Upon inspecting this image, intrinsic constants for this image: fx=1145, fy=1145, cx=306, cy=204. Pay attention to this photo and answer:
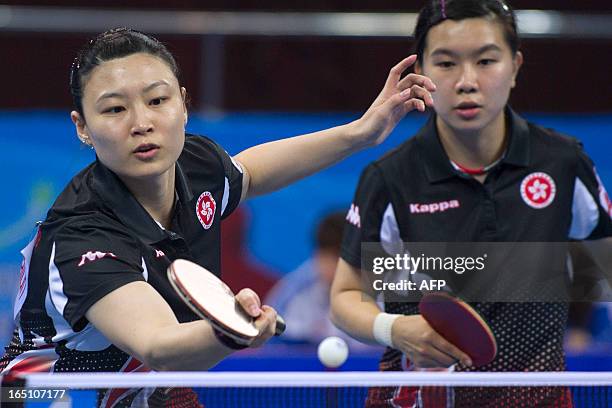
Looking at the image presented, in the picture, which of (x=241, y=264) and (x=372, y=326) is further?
(x=241, y=264)

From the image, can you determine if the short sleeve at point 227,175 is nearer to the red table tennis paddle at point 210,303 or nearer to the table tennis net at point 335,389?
the table tennis net at point 335,389

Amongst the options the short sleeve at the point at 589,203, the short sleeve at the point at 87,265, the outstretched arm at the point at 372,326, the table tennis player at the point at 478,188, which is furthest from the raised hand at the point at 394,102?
the short sleeve at the point at 87,265

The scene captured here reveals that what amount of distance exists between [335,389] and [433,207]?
940 mm

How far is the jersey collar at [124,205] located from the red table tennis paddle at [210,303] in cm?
57

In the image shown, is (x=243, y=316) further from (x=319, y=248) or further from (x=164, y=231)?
(x=319, y=248)

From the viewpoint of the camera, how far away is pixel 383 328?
4.00 m

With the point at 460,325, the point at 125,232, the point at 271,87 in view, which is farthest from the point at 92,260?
the point at 271,87

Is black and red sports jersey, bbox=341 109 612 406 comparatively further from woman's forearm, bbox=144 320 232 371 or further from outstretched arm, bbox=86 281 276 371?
woman's forearm, bbox=144 320 232 371

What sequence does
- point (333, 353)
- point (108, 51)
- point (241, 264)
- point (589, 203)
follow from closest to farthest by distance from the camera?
1. point (108, 51)
2. point (333, 353)
3. point (589, 203)
4. point (241, 264)

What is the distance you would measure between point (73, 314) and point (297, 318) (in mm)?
3178

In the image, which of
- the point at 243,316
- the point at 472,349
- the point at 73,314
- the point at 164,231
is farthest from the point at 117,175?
the point at 472,349

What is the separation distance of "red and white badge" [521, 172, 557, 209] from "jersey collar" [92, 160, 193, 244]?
152 cm

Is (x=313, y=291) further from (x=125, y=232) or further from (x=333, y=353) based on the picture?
(x=125, y=232)

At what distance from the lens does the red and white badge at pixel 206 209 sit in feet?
12.1
